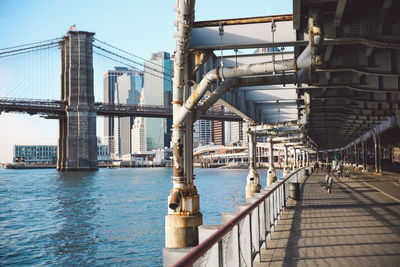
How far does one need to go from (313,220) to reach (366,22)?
5.92 meters

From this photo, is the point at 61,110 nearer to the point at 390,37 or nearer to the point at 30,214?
the point at 30,214

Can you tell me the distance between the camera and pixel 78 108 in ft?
404

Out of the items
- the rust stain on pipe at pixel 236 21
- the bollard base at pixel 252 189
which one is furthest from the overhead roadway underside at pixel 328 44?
the bollard base at pixel 252 189

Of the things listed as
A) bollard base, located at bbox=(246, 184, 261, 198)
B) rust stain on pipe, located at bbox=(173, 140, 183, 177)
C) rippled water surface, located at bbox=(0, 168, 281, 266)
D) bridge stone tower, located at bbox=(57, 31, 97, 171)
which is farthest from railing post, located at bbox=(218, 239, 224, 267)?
bridge stone tower, located at bbox=(57, 31, 97, 171)

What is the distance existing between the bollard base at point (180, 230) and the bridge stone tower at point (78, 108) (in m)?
114

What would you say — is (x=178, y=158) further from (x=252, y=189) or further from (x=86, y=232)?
(x=252, y=189)

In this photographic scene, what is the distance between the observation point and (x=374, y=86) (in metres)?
15.7

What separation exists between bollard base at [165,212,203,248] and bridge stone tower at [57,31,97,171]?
375 feet

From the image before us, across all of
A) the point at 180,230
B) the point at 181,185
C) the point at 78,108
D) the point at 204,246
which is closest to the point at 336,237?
the point at 180,230

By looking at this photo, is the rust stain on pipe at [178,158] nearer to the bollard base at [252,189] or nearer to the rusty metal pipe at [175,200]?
the rusty metal pipe at [175,200]

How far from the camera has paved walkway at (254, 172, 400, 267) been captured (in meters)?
7.48

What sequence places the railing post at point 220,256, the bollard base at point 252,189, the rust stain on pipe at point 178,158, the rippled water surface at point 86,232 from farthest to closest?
the bollard base at point 252,189 < the rippled water surface at point 86,232 < the rust stain on pipe at point 178,158 < the railing post at point 220,256

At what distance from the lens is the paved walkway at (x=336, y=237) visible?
24.5 ft

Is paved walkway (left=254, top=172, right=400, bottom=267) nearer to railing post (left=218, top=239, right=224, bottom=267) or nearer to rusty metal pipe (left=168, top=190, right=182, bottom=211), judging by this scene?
railing post (left=218, top=239, right=224, bottom=267)
